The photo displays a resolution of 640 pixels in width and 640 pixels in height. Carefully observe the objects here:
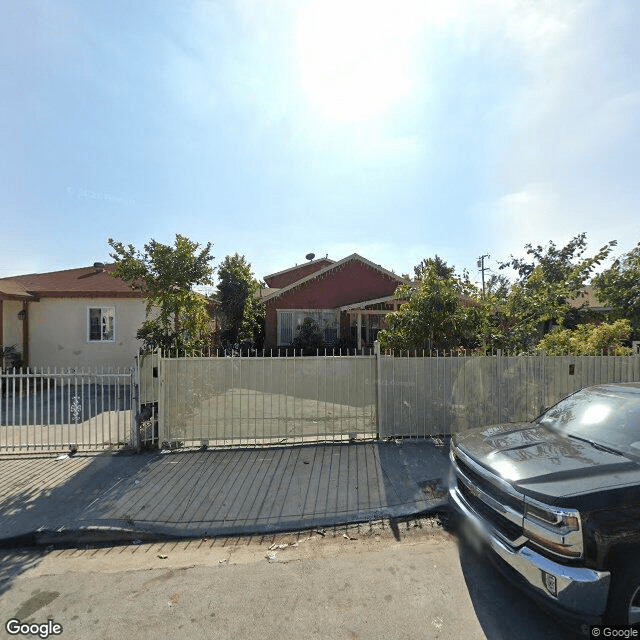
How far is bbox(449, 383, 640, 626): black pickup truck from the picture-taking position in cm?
224

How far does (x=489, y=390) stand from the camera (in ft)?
21.4

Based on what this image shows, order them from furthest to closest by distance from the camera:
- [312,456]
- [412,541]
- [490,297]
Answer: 1. [490,297]
2. [312,456]
3. [412,541]

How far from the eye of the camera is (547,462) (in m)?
2.92

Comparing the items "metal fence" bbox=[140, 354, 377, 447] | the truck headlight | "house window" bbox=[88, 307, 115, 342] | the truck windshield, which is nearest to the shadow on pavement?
"metal fence" bbox=[140, 354, 377, 447]

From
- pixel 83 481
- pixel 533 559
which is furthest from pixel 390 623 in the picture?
pixel 83 481

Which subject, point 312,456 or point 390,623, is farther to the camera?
point 312,456

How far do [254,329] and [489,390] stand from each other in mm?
14537

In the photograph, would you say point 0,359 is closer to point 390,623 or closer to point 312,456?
point 312,456

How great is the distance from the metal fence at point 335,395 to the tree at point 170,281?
3.42 ft

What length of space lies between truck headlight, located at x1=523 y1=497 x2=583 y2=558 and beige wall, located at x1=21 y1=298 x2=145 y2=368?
42.3 feet

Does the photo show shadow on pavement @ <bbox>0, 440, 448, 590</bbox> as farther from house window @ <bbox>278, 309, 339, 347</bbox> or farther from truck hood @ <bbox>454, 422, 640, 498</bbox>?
house window @ <bbox>278, 309, 339, 347</bbox>

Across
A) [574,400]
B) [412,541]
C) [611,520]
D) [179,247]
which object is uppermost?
[179,247]

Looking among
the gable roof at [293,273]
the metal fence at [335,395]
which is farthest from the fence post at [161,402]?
the gable roof at [293,273]

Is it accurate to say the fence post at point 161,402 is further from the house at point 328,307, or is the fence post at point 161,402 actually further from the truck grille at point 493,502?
the house at point 328,307
